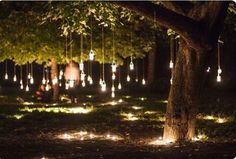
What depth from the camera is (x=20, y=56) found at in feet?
101

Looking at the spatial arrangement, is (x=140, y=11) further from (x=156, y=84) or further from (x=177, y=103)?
(x=156, y=84)

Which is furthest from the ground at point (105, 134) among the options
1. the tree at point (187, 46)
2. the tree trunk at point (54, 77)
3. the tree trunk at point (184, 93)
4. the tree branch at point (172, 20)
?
the tree trunk at point (54, 77)

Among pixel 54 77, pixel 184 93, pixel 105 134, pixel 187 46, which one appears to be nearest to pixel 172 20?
pixel 187 46

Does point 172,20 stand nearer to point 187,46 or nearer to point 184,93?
point 187,46

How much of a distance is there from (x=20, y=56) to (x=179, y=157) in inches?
762

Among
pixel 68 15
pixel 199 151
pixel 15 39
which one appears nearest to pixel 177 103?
pixel 199 151

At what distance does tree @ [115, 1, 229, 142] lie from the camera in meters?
14.1

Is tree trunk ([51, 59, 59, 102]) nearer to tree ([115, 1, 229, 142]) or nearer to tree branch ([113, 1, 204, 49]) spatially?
tree ([115, 1, 229, 142])

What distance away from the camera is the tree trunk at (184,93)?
1523cm

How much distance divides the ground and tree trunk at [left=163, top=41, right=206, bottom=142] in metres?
0.53

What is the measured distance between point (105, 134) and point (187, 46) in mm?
5111

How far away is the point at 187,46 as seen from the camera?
600 inches

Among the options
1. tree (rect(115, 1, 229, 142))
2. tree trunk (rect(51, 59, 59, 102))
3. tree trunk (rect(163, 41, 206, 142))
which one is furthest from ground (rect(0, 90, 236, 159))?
tree trunk (rect(51, 59, 59, 102))

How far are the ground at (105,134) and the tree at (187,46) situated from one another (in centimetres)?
74
